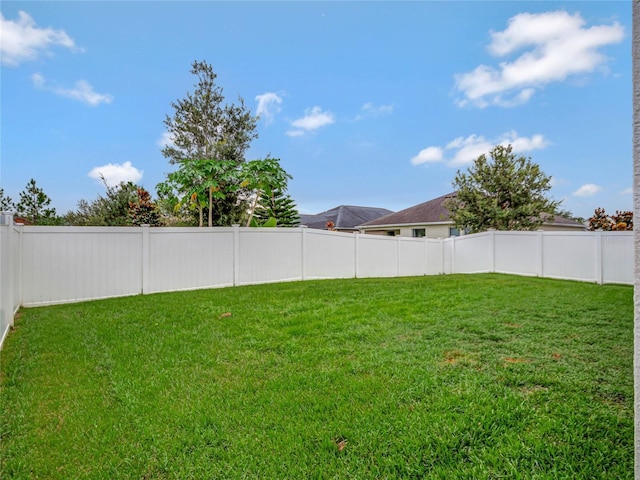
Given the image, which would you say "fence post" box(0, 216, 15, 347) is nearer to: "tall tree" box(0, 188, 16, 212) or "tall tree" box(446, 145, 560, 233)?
"tall tree" box(0, 188, 16, 212)

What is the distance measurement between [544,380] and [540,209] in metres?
13.5

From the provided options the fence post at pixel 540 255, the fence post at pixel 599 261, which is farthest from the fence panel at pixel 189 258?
the fence post at pixel 599 261

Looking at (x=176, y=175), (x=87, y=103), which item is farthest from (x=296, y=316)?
(x=87, y=103)

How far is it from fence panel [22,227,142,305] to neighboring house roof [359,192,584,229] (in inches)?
608

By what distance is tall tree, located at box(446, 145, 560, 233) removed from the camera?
14.2m

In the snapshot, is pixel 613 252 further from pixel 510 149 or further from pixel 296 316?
pixel 296 316

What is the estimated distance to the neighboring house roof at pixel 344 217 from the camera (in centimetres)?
2665

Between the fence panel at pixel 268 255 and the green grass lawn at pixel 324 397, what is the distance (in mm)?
3946

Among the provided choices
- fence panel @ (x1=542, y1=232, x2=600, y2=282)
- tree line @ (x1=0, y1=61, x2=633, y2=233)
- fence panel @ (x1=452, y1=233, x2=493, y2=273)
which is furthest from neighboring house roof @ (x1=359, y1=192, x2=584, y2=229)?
fence panel @ (x1=542, y1=232, x2=600, y2=282)

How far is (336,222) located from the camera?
26.8 meters

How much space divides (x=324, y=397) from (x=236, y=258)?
652 cm

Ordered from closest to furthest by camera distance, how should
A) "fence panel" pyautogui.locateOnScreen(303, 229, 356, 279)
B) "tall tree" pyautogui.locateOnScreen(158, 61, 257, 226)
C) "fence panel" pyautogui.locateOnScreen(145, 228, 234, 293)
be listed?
1. "fence panel" pyautogui.locateOnScreen(145, 228, 234, 293)
2. "fence panel" pyautogui.locateOnScreen(303, 229, 356, 279)
3. "tall tree" pyautogui.locateOnScreen(158, 61, 257, 226)

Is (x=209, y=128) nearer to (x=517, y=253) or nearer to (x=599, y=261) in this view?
(x=517, y=253)

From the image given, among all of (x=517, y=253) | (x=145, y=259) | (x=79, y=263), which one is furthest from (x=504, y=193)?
(x=79, y=263)
